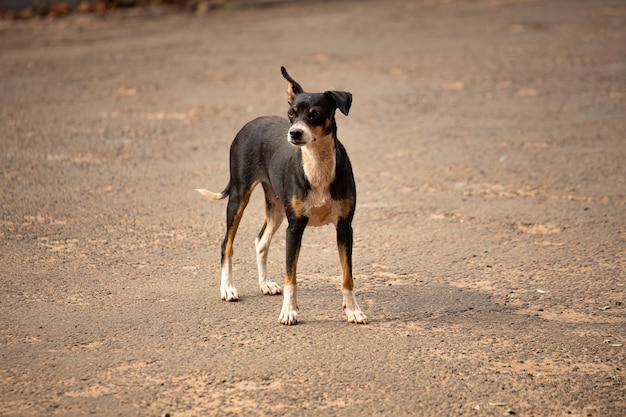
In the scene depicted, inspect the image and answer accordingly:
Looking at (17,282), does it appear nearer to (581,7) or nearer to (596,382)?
(596,382)

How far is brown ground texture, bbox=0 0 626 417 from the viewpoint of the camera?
5.40 metres

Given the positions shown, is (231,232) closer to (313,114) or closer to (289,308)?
(289,308)

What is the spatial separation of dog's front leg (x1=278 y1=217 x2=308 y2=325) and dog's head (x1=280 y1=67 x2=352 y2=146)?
62cm

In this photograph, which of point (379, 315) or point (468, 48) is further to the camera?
point (468, 48)

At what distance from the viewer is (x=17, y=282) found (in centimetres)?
711

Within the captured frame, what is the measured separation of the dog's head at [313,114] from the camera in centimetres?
575

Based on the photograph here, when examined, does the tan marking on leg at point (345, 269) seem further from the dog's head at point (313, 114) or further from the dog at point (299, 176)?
the dog's head at point (313, 114)

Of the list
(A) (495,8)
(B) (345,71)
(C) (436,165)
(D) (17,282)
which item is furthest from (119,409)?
(A) (495,8)

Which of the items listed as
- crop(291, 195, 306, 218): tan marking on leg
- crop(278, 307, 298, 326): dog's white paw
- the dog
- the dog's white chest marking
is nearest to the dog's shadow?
the dog

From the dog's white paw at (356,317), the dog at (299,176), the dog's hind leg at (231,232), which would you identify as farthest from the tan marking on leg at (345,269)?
the dog's hind leg at (231,232)

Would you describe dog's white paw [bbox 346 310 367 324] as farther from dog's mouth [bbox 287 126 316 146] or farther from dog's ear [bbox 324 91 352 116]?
dog's ear [bbox 324 91 352 116]

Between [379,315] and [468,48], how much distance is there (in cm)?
1085

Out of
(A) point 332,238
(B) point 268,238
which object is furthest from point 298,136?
(A) point 332,238

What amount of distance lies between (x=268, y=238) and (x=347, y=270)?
34.9 inches
